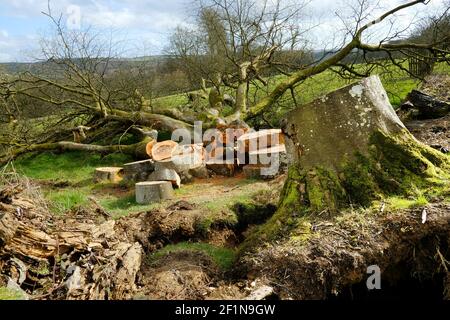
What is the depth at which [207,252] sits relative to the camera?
495 centimetres

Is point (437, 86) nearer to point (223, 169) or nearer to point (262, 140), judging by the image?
point (262, 140)

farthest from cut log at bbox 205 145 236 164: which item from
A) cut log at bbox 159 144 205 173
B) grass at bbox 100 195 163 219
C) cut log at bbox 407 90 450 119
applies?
cut log at bbox 407 90 450 119

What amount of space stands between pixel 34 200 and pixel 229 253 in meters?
2.22

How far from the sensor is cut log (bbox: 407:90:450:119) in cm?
915

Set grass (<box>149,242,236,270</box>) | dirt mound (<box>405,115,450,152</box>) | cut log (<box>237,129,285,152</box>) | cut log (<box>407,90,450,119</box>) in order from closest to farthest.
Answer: grass (<box>149,242,236,270</box>), dirt mound (<box>405,115,450,152</box>), cut log (<box>237,129,285,152</box>), cut log (<box>407,90,450,119</box>)

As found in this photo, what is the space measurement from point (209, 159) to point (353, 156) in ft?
16.0

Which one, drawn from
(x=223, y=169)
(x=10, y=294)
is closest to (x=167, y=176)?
(x=223, y=169)

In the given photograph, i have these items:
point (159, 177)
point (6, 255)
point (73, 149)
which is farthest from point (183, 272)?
point (73, 149)

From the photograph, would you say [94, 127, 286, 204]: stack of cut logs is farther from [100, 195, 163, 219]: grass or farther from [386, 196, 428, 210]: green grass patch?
[386, 196, 428, 210]: green grass patch

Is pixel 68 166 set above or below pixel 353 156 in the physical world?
below

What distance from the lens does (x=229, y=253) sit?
5043 millimetres

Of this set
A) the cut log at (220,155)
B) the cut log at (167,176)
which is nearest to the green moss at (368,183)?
the cut log at (167,176)

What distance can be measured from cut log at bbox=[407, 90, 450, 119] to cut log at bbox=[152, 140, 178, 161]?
5.23 m
